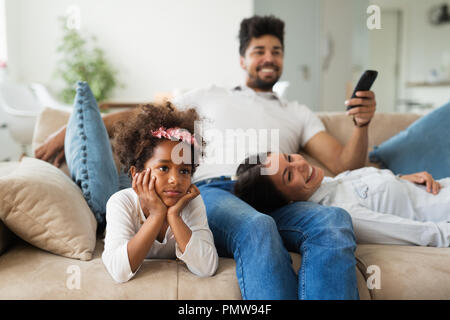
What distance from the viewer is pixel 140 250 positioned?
0.97 metres

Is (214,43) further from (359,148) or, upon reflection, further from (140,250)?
(140,250)

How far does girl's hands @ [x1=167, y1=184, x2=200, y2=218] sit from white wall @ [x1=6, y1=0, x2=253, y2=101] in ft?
15.5

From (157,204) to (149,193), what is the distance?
0.12ft

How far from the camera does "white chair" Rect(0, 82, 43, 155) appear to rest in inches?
148

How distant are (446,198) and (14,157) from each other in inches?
187

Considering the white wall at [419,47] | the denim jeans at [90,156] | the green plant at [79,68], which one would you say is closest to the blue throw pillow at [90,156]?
the denim jeans at [90,156]

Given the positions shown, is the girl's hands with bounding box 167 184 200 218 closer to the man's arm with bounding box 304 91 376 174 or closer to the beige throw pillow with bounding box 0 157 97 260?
the beige throw pillow with bounding box 0 157 97 260

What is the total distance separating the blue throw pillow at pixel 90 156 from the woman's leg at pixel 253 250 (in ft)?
1.17

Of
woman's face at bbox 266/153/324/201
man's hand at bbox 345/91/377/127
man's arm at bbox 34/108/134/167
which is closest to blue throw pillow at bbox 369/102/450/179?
man's hand at bbox 345/91/377/127

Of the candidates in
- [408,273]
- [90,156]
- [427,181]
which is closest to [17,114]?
[90,156]

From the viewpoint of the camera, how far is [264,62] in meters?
1.95

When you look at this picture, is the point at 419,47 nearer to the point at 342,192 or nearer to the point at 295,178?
the point at 342,192
